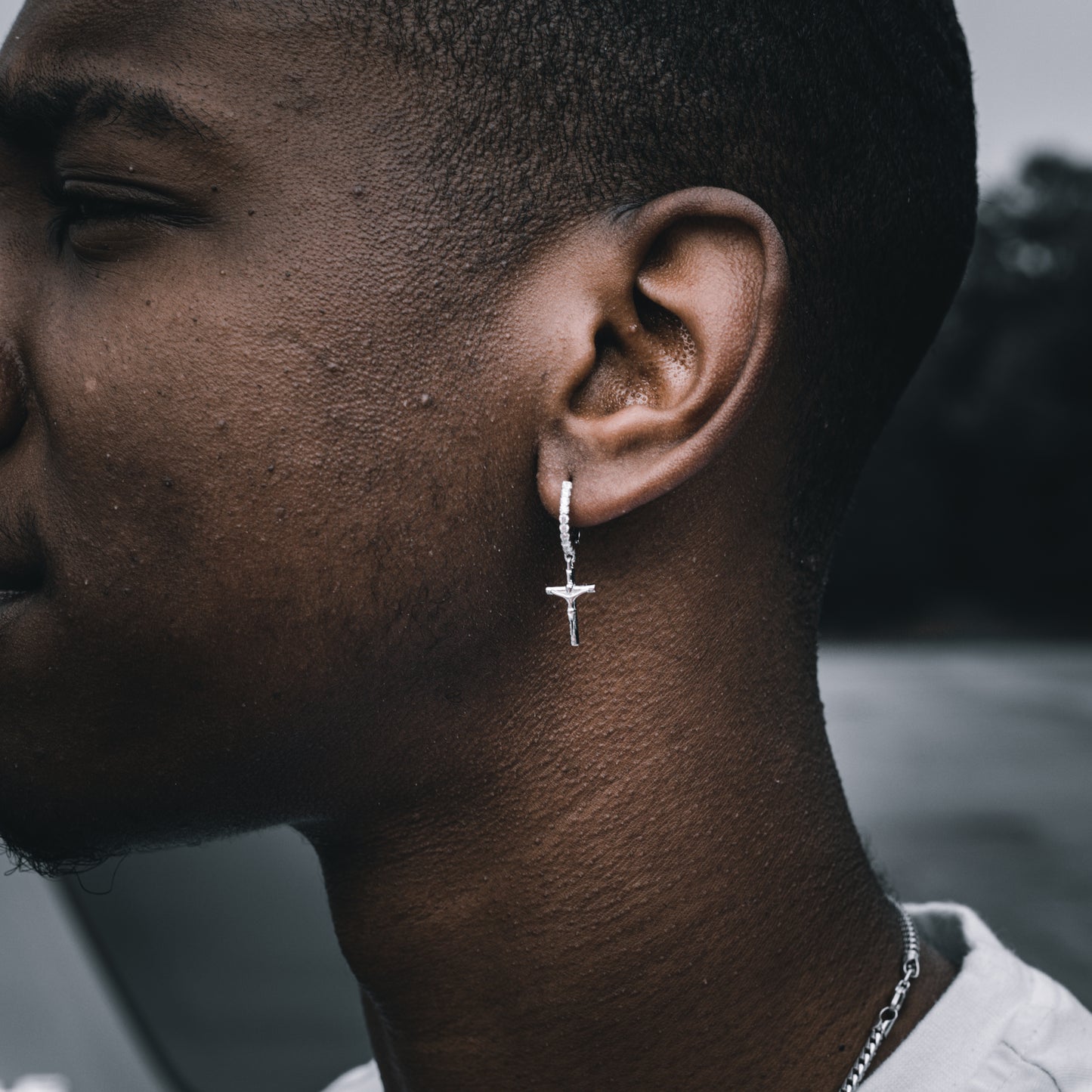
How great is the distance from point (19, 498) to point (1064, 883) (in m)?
6.35

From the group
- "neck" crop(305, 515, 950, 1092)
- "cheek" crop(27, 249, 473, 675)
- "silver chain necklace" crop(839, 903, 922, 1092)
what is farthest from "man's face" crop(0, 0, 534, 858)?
"silver chain necklace" crop(839, 903, 922, 1092)

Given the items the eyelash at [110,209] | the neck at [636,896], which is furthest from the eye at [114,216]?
the neck at [636,896]

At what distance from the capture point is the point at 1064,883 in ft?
21.6

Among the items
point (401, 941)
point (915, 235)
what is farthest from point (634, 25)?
point (401, 941)

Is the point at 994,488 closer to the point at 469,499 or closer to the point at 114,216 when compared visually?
the point at 469,499

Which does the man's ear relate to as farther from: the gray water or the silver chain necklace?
the gray water

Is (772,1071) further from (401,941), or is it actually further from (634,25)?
(634,25)

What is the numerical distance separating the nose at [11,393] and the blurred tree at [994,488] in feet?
84.1

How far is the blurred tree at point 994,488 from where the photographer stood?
2712 cm

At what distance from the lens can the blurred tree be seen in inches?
1068

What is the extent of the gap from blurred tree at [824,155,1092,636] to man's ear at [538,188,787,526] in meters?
25.4

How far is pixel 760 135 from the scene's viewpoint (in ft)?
5.56

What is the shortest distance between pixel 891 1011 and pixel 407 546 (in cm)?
95

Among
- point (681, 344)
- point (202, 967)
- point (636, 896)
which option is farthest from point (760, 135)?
point (202, 967)
